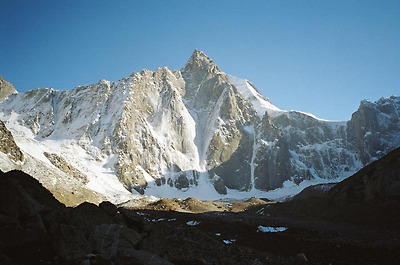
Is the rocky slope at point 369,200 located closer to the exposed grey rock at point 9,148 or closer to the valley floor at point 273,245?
the valley floor at point 273,245

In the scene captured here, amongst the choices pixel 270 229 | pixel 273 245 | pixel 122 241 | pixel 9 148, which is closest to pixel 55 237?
pixel 122 241

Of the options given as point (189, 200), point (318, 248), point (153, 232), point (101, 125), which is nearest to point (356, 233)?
point (318, 248)

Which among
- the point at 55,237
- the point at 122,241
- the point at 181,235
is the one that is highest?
the point at 55,237

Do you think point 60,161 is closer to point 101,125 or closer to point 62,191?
point 62,191

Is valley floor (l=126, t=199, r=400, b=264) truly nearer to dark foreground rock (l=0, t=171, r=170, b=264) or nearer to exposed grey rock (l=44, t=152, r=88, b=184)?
dark foreground rock (l=0, t=171, r=170, b=264)

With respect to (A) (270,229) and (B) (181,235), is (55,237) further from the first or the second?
(A) (270,229)

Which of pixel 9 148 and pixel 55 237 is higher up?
pixel 9 148

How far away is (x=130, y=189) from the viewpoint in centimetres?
15775

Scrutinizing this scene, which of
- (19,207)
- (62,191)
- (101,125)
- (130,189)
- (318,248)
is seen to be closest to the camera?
(19,207)

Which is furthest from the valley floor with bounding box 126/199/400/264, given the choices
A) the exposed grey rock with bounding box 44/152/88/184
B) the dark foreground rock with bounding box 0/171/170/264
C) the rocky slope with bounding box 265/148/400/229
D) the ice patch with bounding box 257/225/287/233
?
the exposed grey rock with bounding box 44/152/88/184

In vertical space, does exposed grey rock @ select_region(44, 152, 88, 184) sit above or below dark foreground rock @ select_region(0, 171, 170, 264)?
above

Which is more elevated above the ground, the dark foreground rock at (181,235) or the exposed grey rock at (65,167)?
the exposed grey rock at (65,167)

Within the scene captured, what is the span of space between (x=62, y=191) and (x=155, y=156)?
327 feet

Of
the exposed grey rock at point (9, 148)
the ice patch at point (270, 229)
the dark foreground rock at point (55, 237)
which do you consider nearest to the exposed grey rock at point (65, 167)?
the exposed grey rock at point (9, 148)
